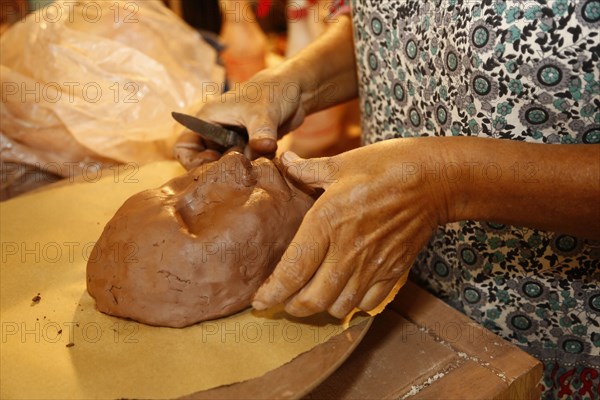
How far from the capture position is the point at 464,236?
1.26 meters

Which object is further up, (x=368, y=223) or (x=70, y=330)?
(x=368, y=223)

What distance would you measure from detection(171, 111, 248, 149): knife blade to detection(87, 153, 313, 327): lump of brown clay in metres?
0.19

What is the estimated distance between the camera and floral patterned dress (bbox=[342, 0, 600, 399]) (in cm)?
104

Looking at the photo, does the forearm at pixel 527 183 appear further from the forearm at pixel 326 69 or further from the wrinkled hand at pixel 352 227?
the forearm at pixel 326 69

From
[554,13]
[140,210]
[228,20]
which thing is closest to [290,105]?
[140,210]

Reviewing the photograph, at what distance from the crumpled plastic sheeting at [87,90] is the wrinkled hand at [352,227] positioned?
0.63 metres

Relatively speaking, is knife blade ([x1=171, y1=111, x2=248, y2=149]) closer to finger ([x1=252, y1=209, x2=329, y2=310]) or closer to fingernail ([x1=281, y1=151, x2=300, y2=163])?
fingernail ([x1=281, y1=151, x2=300, y2=163])

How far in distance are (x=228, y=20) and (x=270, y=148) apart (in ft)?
5.53

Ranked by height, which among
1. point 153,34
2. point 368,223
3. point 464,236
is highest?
point 153,34

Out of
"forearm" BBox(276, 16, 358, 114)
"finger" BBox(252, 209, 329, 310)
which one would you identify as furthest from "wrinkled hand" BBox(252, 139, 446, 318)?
"forearm" BBox(276, 16, 358, 114)

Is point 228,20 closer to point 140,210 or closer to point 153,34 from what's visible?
point 153,34

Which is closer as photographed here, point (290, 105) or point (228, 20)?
point (290, 105)

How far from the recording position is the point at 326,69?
156 centimetres

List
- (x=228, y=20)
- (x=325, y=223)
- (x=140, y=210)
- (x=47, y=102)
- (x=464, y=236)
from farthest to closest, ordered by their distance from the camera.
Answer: (x=228, y=20), (x=47, y=102), (x=464, y=236), (x=140, y=210), (x=325, y=223)
